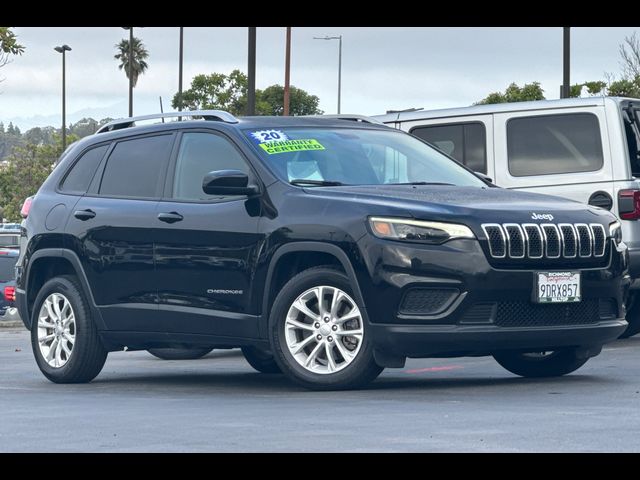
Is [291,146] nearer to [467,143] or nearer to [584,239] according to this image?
[584,239]

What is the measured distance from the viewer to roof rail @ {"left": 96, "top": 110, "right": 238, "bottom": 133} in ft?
35.4

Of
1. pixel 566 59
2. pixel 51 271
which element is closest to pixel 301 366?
pixel 51 271

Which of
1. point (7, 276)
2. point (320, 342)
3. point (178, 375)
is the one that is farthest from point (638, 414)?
point (7, 276)

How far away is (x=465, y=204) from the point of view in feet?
31.3

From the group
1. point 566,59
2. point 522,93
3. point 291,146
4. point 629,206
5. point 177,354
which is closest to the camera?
point 291,146

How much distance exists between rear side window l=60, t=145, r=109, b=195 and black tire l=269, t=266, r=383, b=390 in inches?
96.5

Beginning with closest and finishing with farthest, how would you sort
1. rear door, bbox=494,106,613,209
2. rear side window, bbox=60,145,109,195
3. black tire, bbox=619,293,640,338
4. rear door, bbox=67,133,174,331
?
rear door, bbox=67,133,174,331 < rear side window, bbox=60,145,109,195 < rear door, bbox=494,106,613,209 < black tire, bbox=619,293,640,338

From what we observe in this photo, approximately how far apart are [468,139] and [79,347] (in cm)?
522

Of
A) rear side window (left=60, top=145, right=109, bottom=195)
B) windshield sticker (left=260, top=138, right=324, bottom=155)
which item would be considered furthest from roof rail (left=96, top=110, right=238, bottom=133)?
windshield sticker (left=260, top=138, right=324, bottom=155)

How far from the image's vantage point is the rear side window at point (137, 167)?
10977mm

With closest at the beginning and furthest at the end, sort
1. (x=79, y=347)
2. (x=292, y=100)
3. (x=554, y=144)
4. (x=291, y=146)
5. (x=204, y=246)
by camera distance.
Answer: (x=204, y=246) → (x=291, y=146) → (x=79, y=347) → (x=554, y=144) → (x=292, y=100)

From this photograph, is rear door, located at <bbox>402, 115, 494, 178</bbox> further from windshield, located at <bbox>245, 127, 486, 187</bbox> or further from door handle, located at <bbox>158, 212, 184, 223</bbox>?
door handle, located at <bbox>158, 212, 184, 223</bbox>

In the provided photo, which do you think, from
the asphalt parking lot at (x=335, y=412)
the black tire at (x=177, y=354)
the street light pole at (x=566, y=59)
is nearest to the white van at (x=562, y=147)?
the asphalt parking lot at (x=335, y=412)
